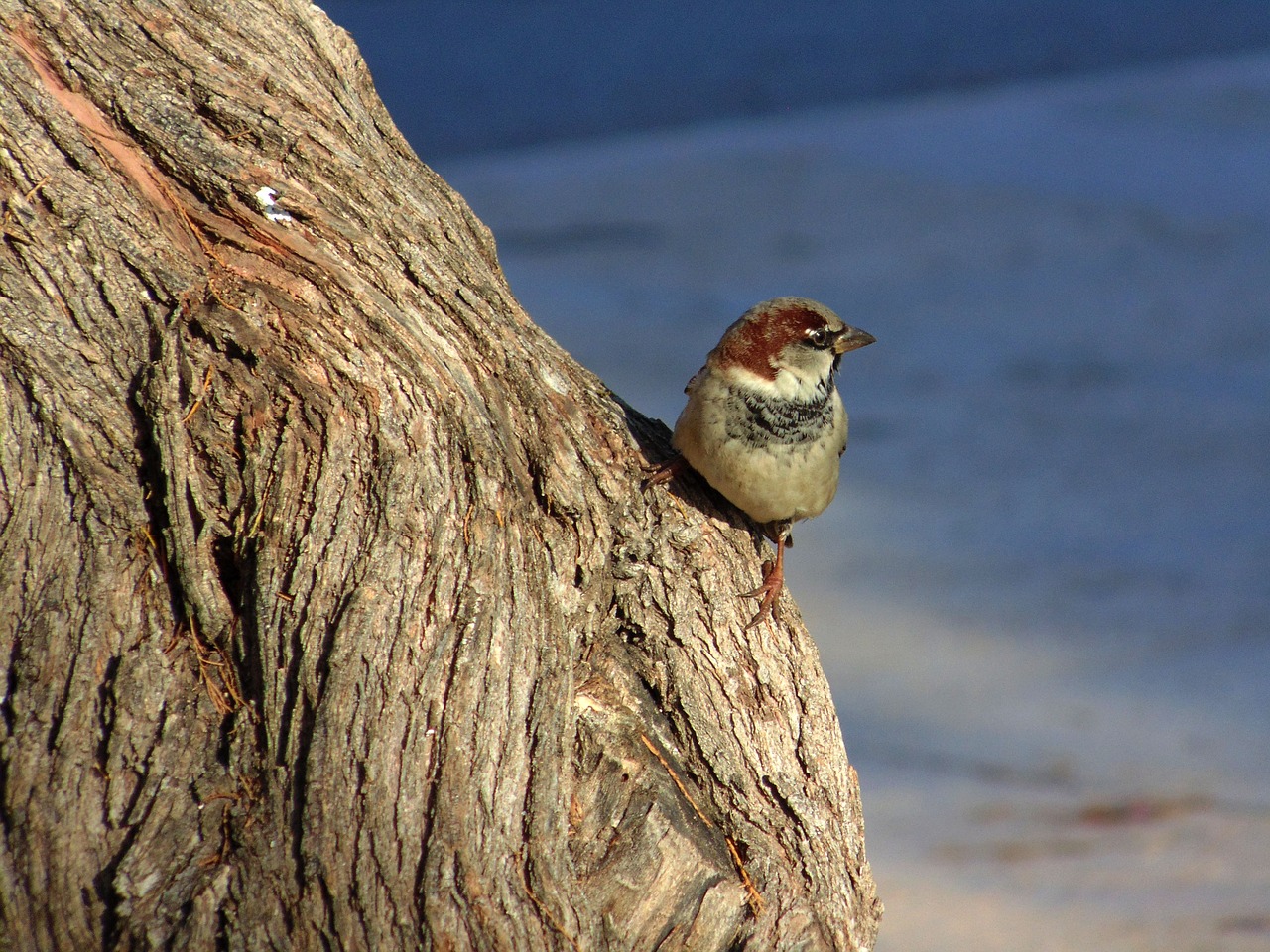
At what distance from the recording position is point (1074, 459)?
707 cm

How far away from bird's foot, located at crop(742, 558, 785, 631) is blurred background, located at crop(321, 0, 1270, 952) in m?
1.78

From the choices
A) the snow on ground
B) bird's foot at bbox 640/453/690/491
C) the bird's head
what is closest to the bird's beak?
the bird's head

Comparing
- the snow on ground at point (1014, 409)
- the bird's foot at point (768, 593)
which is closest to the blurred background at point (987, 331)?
the snow on ground at point (1014, 409)

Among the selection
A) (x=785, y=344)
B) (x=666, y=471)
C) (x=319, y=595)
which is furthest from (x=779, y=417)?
(x=319, y=595)

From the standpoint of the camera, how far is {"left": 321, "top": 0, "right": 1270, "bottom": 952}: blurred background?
4.66m

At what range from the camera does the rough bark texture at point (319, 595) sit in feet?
7.18

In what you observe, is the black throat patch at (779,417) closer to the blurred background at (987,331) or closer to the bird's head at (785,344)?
the bird's head at (785,344)

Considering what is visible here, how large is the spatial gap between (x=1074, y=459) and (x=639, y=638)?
496 cm

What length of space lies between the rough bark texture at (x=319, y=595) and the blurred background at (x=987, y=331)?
75.0 inches

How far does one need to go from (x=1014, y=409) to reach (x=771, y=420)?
4.99m

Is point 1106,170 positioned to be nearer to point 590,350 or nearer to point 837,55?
point 837,55

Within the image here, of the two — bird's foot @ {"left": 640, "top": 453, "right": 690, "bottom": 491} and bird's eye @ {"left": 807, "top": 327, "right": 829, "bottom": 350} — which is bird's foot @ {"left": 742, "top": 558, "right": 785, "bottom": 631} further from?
bird's eye @ {"left": 807, "top": 327, "right": 829, "bottom": 350}

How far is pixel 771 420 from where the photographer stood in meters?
2.85

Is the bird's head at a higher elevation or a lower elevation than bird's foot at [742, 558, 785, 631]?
higher
